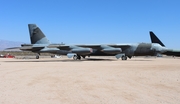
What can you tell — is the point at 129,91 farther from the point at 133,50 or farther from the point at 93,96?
the point at 133,50

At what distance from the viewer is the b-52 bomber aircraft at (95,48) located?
34.3 meters

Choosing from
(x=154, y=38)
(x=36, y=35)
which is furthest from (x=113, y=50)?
(x=36, y=35)

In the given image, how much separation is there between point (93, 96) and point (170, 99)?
250 centimetres

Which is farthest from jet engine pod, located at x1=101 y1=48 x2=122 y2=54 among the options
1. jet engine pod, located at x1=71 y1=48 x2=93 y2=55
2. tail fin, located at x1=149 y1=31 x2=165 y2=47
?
tail fin, located at x1=149 y1=31 x2=165 y2=47

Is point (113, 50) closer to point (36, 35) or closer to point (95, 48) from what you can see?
point (95, 48)

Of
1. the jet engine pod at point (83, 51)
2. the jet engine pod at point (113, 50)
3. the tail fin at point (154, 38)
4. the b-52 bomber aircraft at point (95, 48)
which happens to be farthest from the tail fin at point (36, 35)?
the tail fin at point (154, 38)

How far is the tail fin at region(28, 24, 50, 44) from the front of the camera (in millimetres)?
39906

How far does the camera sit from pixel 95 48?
36.8 meters

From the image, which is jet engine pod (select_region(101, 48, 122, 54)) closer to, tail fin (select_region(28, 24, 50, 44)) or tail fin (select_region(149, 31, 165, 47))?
tail fin (select_region(28, 24, 50, 44))

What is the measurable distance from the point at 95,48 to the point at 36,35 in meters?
12.3

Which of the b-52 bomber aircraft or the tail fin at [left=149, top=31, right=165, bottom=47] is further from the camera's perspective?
the tail fin at [left=149, top=31, right=165, bottom=47]

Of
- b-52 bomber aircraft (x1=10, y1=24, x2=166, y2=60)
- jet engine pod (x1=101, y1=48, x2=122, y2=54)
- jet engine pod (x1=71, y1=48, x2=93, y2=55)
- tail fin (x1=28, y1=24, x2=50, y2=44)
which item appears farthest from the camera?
tail fin (x1=28, y1=24, x2=50, y2=44)

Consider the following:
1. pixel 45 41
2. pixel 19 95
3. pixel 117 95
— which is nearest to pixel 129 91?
pixel 117 95

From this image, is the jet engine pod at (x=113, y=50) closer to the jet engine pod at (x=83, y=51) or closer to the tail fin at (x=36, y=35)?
the jet engine pod at (x=83, y=51)
